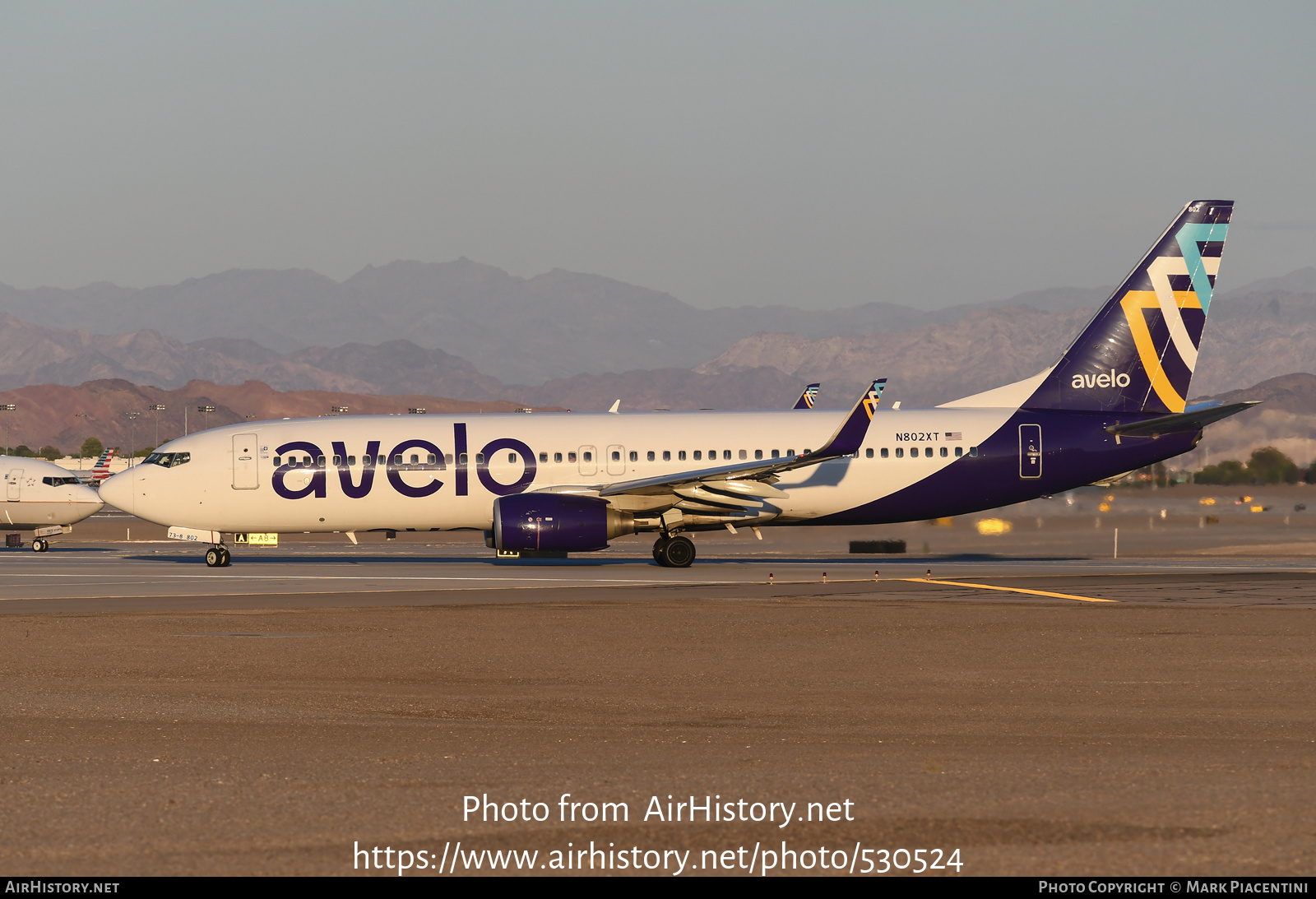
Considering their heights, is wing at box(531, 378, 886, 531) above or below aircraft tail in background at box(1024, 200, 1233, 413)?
below

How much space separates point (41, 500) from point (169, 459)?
505 inches

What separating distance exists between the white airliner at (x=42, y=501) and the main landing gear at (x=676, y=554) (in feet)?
72.1

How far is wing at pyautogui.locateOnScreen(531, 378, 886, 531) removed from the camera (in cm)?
3219

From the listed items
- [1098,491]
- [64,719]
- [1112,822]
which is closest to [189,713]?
[64,719]

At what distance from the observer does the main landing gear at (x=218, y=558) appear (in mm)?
34250

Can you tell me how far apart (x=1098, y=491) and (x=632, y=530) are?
670 inches

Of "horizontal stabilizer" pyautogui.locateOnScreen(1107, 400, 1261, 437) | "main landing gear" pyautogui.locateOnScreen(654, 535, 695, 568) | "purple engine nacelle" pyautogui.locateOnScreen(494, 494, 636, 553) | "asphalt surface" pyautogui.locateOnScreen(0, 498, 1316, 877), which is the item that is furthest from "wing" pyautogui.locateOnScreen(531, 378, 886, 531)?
"horizontal stabilizer" pyautogui.locateOnScreen(1107, 400, 1261, 437)

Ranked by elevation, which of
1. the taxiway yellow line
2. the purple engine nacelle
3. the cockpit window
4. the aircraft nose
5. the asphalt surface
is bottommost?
the taxiway yellow line

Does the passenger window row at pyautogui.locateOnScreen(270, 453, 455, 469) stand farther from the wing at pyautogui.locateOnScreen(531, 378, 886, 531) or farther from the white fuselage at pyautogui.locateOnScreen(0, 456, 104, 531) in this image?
the white fuselage at pyautogui.locateOnScreen(0, 456, 104, 531)

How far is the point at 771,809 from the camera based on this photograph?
7887 mm

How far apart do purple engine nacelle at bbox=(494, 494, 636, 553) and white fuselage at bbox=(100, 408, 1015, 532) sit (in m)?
1.90

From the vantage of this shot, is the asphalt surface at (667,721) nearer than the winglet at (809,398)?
Yes

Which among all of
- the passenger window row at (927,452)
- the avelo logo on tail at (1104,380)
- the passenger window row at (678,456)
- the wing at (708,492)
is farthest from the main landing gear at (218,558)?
the avelo logo on tail at (1104,380)

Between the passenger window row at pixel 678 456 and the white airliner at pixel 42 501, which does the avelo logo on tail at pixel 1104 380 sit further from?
the white airliner at pixel 42 501
